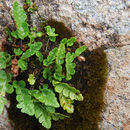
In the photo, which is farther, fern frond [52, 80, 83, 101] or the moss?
the moss

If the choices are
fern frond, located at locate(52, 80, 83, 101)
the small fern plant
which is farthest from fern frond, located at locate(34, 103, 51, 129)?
fern frond, located at locate(52, 80, 83, 101)

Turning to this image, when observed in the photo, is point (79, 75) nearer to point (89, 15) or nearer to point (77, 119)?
point (77, 119)

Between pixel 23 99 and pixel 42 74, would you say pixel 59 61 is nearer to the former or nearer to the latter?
pixel 42 74

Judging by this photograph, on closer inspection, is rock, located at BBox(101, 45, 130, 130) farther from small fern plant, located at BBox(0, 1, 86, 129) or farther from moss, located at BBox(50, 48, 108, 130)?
small fern plant, located at BBox(0, 1, 86, 129)

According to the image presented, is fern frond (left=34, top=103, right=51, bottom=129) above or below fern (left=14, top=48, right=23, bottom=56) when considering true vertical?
below

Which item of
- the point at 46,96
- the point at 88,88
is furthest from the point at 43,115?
the point at 88,88

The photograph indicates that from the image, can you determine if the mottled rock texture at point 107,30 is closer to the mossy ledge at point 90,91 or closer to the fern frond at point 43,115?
the mossy ledge at point 90,91

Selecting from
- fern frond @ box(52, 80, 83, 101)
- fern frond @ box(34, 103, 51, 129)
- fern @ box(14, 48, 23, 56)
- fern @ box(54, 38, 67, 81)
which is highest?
fern @ box(14, 48, 23, 56)
